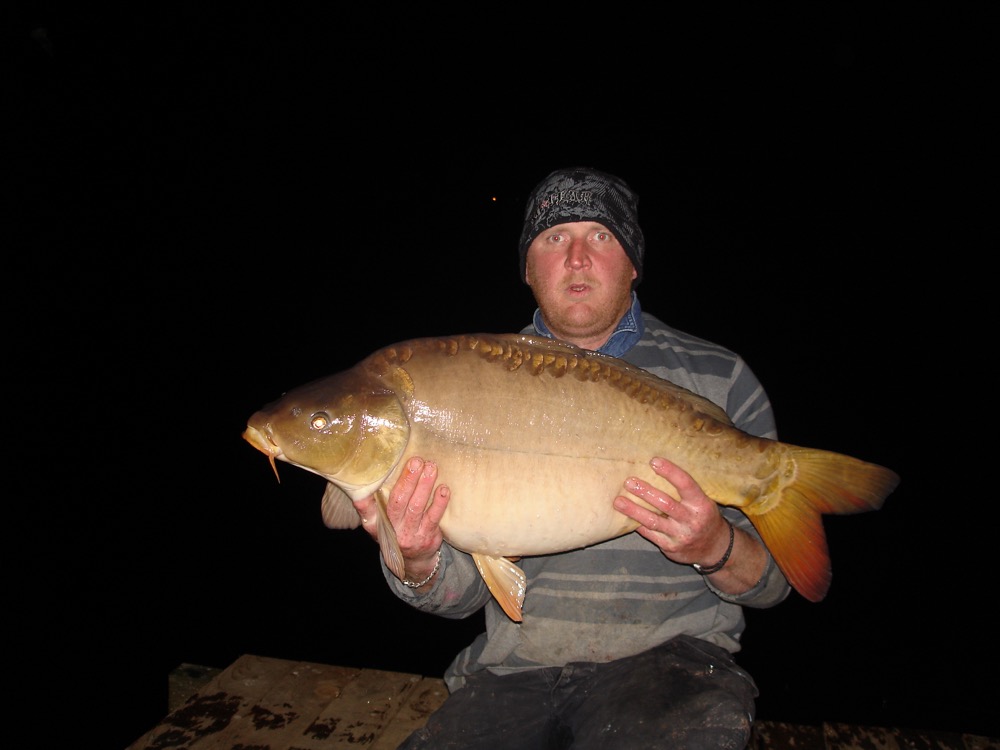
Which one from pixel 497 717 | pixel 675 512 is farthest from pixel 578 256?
pixel 497 717

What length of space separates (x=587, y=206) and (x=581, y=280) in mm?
276

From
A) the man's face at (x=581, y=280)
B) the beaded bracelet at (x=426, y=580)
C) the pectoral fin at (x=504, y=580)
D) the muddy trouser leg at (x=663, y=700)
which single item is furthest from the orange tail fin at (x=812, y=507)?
the beaded bracelet at (x=426, y=580)

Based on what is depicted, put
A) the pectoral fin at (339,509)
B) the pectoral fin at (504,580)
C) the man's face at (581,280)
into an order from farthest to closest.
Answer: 1. the man's face at (581,280)
2. the pectoral fin at (339,509)
3. the pectoral fin at (504,580)

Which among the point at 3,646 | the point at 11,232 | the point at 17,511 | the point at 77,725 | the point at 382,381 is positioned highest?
the point at 11,232

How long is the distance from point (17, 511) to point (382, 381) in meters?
2.20

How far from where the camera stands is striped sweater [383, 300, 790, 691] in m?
1.69

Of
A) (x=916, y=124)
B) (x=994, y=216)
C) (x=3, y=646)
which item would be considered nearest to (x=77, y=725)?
(x=3, y=646)

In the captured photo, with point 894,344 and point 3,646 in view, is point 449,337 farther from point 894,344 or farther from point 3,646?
point 894,344

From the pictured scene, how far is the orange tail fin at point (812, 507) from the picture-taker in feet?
4.57

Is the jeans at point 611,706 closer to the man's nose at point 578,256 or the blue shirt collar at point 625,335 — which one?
the blue shirt collar at point 625,335

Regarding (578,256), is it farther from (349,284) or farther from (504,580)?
(349,284)

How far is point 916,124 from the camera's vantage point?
1018cm

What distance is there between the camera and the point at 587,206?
6.45ft

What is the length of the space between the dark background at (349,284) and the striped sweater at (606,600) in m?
2.02
